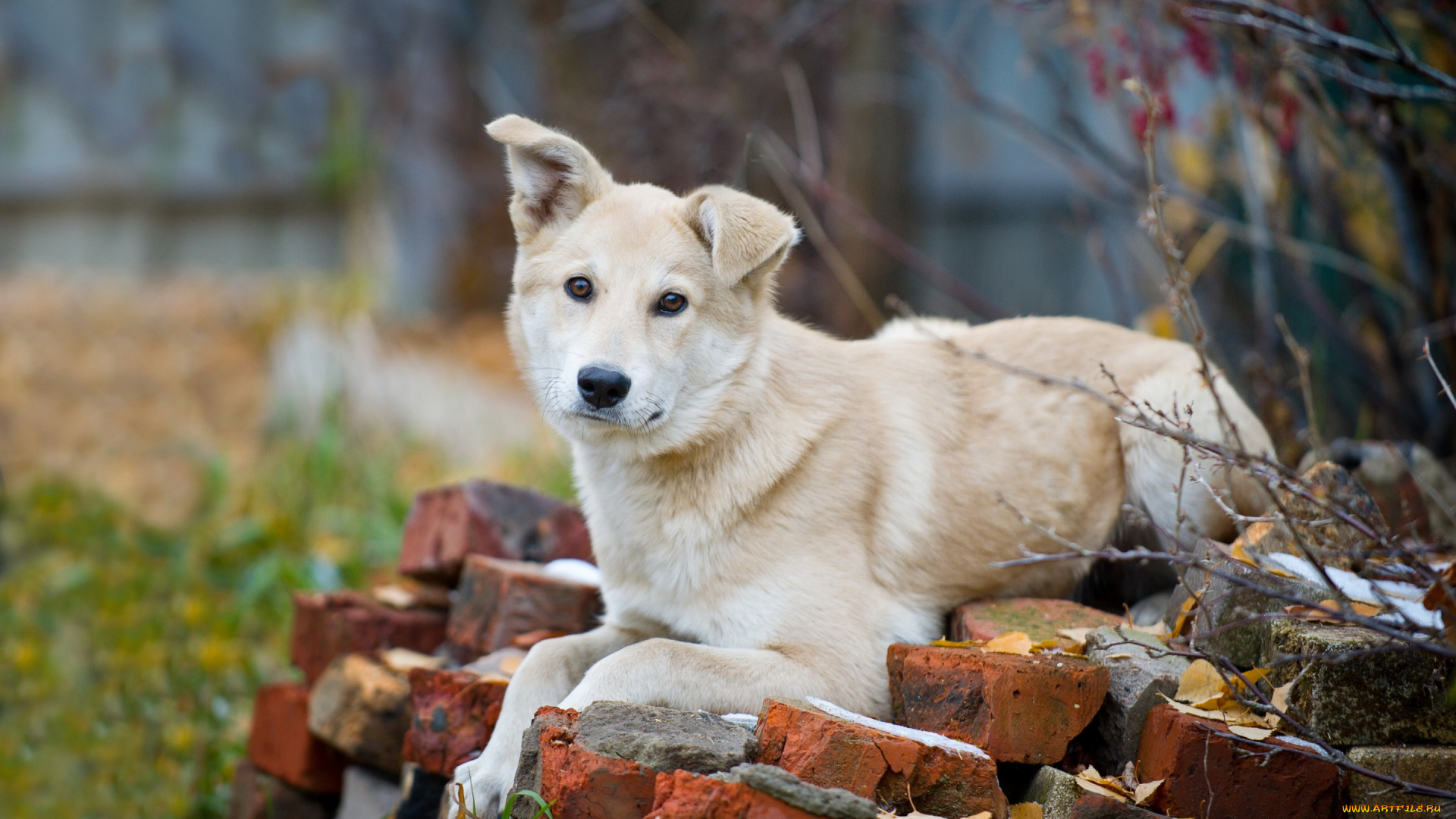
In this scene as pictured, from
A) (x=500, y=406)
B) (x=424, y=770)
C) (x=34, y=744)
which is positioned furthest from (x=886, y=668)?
(x=500, y=406)

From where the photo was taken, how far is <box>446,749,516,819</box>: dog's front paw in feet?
9.64

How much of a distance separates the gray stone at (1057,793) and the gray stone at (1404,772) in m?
0.66

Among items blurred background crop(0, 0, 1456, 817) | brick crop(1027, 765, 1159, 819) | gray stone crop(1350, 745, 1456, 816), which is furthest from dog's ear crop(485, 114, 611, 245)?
gray stone crop(1350, 745, 1456, 816)

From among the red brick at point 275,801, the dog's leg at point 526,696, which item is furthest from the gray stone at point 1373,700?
the red brick at point 275,801

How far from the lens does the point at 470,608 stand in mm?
4008

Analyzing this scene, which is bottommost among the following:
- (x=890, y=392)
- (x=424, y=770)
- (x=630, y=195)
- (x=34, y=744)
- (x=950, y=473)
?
(x=34, y=744)

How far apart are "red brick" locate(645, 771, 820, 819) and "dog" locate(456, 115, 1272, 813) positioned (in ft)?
2.10

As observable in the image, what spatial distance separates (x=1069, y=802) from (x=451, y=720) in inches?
69.6

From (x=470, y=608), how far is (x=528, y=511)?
53 cm

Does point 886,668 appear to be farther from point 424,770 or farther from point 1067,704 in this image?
point 424,770

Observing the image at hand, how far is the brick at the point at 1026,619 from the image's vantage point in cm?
324

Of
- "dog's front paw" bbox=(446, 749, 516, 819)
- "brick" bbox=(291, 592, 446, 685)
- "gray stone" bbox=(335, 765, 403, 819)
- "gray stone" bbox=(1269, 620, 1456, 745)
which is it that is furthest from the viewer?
"brick" bbox=(291, 592, 446, 685)

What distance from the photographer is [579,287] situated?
3.41 m

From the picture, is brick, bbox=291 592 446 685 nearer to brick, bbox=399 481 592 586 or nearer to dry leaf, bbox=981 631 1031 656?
brick, bbox=399 481 592 586
